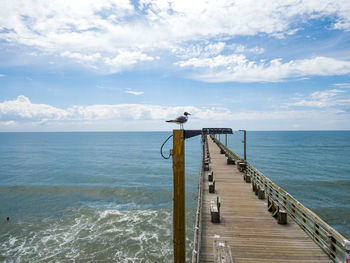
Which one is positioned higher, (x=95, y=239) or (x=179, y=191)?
(x=179, y=191)

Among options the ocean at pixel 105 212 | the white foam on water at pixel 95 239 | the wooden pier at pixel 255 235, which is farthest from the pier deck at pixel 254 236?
the white foam on water at pixel 95 239

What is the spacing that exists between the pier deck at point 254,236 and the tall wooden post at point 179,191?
10.1 feet

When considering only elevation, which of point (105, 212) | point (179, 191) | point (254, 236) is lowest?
point (105, 212)

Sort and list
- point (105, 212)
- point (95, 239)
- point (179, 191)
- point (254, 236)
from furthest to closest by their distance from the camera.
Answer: point (105, 212) → point (95, 239) → point (254, 236) → point (179, 191)

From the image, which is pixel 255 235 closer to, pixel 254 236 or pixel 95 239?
pixel 254 236

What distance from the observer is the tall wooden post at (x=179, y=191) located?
4.62 m

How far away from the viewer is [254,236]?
28.7ft

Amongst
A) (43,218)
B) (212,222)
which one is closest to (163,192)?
(43,218)

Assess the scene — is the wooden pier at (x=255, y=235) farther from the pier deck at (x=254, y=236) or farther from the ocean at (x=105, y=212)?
the ocean at (x=105, y=212)

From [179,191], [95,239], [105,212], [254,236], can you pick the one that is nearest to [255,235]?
[254,236]

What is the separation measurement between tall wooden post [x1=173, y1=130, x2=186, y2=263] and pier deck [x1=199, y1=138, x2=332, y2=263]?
309cm

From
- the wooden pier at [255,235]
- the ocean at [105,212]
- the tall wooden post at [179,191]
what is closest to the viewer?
the tall wooden post at [179,191]

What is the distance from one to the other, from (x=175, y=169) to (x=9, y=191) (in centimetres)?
3532

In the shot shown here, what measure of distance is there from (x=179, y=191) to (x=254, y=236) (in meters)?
6.02
